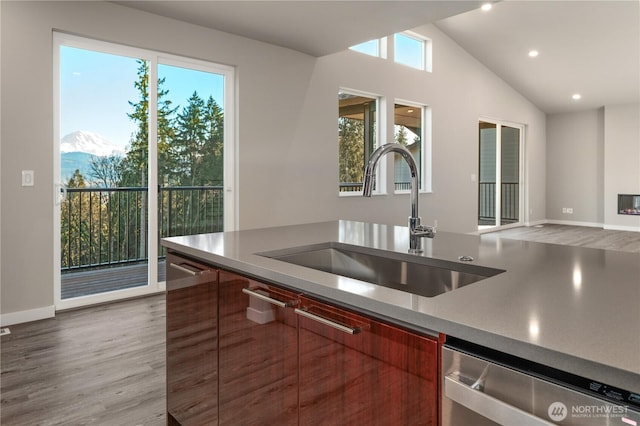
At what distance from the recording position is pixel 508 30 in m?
6.95

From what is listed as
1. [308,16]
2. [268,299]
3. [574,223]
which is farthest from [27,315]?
[574,223]

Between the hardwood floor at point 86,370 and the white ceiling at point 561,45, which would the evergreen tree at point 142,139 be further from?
the white ceiling at point 561,45

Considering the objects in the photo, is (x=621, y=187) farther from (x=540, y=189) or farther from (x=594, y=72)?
(x=594, y=72)

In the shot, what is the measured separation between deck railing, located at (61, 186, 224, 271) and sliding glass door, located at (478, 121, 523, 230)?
6.01m

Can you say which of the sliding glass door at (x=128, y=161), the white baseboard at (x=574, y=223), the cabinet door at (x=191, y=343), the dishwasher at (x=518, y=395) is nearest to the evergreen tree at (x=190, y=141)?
the sliding glass door at (x=128, y=161)

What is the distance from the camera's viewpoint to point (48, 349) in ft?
9.09

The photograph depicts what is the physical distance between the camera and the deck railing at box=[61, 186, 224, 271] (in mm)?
3697

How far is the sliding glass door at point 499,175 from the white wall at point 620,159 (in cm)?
175

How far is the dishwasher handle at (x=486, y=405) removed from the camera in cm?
66

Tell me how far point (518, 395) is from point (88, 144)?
12.9 feet

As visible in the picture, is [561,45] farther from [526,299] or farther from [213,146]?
[526,299]

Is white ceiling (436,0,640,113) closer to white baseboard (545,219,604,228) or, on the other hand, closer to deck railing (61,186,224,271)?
white baseboard (545,219,604,228)

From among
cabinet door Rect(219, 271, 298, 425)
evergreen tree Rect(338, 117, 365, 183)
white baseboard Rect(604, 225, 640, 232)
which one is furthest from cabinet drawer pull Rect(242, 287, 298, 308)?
white baseboard Rect(604, 225, 640, 232)

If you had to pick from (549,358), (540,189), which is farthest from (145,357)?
(540,189)
